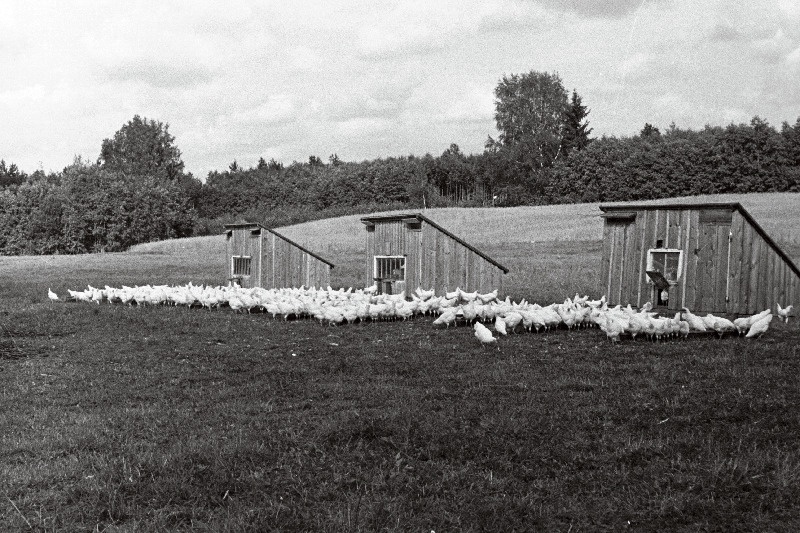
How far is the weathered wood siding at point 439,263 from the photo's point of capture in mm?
24359

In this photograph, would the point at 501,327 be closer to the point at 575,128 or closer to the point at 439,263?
the point at 439,263

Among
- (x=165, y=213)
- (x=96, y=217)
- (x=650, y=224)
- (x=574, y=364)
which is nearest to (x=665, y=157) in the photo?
(x=165, y=213)

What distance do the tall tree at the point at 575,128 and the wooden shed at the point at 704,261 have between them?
81430 mm

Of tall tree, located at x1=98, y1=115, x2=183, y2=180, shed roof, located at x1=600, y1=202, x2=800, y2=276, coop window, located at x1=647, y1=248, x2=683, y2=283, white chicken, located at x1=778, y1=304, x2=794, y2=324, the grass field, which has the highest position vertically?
tall tree, located at x1=98, y1=115, x2=183, y2=180

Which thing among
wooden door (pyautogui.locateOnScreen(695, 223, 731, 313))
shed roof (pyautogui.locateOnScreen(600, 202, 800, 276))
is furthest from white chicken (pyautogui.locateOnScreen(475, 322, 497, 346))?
wooden door (pyautogui.locateOnScreen(695, 223, 731, 313))

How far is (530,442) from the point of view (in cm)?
824

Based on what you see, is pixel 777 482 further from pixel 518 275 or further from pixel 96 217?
pixel 96 217

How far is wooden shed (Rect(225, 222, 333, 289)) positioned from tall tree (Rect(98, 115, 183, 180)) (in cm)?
7685

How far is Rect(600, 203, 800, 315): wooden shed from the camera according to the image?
19.1 metres

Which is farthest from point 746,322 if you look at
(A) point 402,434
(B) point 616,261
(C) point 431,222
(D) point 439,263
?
(C) point 431,222

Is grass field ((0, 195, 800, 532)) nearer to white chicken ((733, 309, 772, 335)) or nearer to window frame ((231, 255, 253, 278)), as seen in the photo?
white chicken ((733, 309, 772, 335))

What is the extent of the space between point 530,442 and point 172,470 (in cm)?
359

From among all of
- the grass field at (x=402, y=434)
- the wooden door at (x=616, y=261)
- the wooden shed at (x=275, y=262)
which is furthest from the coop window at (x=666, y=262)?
the wooden shed at (x=275, y=262)

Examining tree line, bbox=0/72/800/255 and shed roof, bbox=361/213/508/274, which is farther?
tree line, bbox=0/72/800/255
